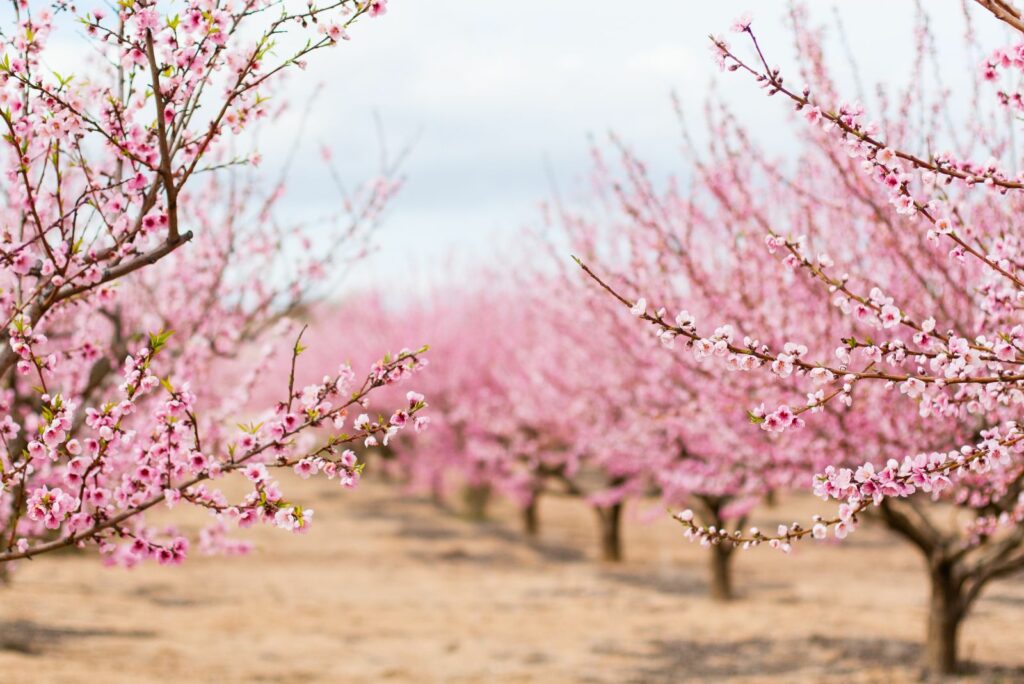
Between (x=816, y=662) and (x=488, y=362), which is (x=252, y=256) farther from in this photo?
(x=488, y=362)

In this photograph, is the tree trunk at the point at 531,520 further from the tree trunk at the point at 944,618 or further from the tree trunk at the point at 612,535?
the tree trunk at the point at 944,618

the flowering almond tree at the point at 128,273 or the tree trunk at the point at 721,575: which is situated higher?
the flowering almond tree at the point at 128,273

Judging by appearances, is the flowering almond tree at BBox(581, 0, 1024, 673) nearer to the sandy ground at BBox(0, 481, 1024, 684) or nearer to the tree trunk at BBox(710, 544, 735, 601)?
the sandy ground at BBox(0, 481, 1024, 684)

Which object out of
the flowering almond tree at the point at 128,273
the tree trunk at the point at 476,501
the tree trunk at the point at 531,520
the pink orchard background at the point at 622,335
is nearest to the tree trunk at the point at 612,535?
the pink orchard background at the point at 622,335

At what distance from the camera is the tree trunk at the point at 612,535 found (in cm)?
1959

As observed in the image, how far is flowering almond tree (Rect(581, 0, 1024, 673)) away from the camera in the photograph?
3.70 metres

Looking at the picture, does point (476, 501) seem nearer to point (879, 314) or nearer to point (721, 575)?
point (721, 575)

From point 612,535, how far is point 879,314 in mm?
16405

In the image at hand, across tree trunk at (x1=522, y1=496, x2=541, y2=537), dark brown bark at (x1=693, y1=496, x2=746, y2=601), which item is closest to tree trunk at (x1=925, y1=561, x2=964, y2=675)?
dark brown bark at (x1=693, y1=496, x2=746, y2=601)

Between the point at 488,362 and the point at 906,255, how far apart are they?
17274 millimetres

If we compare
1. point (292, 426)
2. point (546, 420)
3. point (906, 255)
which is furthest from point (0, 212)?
point (546, 420)

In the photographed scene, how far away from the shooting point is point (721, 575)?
15.4 meters

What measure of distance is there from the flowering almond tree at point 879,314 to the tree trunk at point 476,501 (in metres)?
14.4

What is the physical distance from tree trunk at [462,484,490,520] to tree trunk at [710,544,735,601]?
10.4 meters
